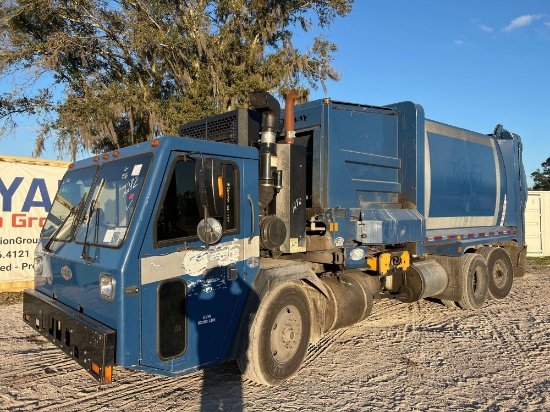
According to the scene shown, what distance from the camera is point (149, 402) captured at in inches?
157

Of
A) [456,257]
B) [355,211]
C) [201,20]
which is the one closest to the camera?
[355,211]

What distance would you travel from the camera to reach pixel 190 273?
370 centimetres

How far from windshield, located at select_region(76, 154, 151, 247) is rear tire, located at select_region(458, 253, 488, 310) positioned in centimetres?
585

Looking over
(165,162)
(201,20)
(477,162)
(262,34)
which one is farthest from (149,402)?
(262,34)

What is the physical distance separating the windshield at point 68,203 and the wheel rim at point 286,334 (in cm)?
224

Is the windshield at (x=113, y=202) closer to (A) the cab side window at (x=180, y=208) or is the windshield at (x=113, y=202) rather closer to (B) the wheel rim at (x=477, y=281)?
(A) the cab side window at (x=180, y=208)

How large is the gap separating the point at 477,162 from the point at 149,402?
688cm

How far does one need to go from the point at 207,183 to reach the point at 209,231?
425mm

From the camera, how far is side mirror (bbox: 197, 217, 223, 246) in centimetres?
358

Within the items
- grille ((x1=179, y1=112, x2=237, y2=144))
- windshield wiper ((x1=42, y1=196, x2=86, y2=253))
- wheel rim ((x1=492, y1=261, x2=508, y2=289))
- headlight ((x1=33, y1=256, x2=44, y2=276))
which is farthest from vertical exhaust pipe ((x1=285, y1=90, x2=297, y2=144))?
wheel rim ((x1=492, y1=261, x2=508, y2=289))

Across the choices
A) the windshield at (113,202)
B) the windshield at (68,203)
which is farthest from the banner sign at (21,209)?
the windshield at (113,202)

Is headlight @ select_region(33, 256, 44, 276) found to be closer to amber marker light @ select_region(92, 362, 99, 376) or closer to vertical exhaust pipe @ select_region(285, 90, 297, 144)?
amber marker light @ select_region(92, 362, 99, 376)

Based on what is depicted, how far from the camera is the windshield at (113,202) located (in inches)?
139

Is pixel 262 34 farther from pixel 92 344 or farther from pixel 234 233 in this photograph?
pixel 92 344
